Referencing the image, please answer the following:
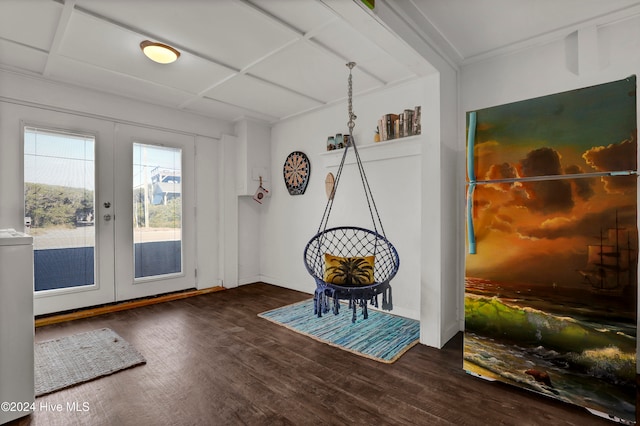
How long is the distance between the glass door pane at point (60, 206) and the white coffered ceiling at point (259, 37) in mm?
738

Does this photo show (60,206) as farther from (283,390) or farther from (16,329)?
(283,390)

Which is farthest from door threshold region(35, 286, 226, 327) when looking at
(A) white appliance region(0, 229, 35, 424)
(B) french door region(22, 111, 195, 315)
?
(A) white appliance region(0, 229, 35, 424)

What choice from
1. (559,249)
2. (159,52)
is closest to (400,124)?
(559,249)

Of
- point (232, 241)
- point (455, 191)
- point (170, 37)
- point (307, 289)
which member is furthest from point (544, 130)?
point (232, 241)

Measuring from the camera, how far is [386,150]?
350 centimetres

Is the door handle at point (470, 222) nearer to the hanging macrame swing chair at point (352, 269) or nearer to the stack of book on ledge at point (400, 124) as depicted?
the hanging macrame swing chair at point (352, 269)

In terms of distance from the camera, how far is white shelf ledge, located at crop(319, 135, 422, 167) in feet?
10.7

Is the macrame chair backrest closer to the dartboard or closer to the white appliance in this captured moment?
the dartboard

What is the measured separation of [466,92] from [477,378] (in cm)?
252

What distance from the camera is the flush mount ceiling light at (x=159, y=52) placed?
2.57m

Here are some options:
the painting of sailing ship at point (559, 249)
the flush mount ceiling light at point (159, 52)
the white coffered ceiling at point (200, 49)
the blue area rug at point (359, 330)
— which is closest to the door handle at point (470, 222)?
the painting of sailing ship at point (559, 249)

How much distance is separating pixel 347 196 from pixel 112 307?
125 inches

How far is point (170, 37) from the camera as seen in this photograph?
2518 mm

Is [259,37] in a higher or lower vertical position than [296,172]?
higher
